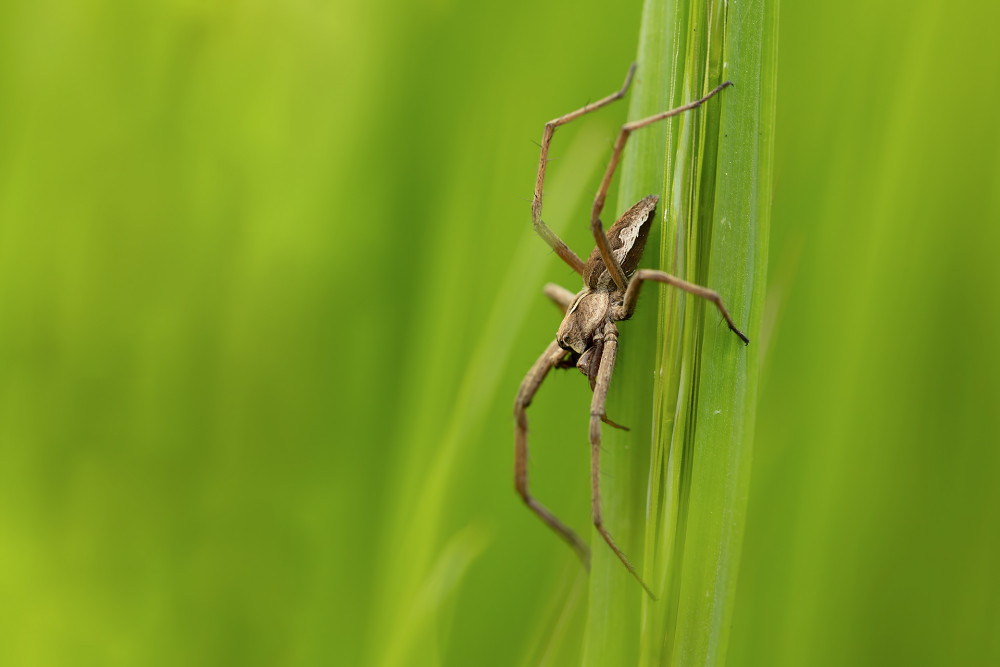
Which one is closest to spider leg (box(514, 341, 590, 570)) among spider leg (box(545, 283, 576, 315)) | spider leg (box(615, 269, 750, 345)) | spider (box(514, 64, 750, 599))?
spider (box(514, 64, 750, 599))

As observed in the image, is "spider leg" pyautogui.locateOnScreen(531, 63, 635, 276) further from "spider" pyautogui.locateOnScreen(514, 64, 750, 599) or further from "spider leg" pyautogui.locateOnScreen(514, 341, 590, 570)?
"spider leg" pyautogui.locateOnScreen(514, 341, 590, 570)

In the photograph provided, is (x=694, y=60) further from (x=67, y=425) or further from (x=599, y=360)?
(x=67, y=425)

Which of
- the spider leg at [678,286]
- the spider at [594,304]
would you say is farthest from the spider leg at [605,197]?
the spider leg at [678,286]

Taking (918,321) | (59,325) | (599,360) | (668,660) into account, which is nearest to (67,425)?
(59,325)

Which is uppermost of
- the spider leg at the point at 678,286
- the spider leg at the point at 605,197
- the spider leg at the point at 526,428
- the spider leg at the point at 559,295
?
the spider leg at the point at 605,197

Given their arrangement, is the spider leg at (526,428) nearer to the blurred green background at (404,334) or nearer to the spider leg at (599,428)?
the blurred green background at (404,334)

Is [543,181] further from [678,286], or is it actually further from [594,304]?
[678,286]
